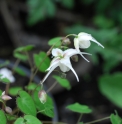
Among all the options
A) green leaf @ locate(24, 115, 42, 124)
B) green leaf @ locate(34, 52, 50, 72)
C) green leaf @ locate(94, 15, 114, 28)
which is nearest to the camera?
green leaf @ locate(24, 115, 42, 124)

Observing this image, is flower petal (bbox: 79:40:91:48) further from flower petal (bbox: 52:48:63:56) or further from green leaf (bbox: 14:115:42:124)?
green leaf (bbox: 14:115:42:124)

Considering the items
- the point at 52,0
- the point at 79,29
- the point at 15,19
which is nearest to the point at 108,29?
the point at 79,29

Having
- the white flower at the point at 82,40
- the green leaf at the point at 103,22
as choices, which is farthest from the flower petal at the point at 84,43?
the green leaf at the point at 103,22

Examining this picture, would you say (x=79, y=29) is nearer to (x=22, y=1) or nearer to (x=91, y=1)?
(x=91, y=1)

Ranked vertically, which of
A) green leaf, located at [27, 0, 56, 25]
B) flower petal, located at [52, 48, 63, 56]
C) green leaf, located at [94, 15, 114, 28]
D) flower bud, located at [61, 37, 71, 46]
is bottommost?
flower petal, located at [52, 48, 63, 56]

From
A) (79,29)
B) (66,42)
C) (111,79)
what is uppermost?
(79,29)

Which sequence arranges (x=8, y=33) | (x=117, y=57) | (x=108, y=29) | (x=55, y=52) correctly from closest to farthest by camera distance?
1. (x=55, y=52)
2. (x=117, y=57)
3. (x=108, y=29)
4. (x=8, y=33)

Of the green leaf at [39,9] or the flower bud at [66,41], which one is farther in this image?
the green leaf at [39,9]

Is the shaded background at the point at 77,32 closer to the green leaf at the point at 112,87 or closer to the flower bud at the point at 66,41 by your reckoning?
the green leaf at the point at 112,87

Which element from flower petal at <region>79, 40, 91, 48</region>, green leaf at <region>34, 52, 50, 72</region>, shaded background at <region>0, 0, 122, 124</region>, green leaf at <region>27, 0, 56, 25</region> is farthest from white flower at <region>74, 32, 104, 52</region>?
green leaf at <region>27, 0, 56, 25</region>
